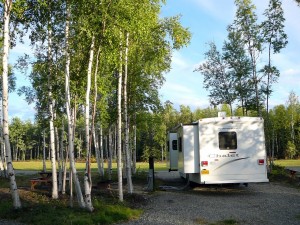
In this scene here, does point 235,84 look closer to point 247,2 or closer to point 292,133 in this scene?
point 247,2

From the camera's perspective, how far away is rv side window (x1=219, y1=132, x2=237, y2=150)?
1412cm

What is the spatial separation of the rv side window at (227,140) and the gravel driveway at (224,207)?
1831mm

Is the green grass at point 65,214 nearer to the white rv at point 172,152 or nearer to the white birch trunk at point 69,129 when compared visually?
the white birch trunk at point 69,129

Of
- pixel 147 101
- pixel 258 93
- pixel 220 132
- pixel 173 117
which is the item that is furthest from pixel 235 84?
pixel 173 117

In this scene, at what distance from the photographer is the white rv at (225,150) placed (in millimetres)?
13914

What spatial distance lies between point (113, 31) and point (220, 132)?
6062 mm

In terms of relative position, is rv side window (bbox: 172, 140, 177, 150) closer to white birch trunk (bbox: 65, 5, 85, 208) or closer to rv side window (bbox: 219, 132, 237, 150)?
rv side window (bbox: 219, 132, 237, 150)

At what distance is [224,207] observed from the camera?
11.2 metres

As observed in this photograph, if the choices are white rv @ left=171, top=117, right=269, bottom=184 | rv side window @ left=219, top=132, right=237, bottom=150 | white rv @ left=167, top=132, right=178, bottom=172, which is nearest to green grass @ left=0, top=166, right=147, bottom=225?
white rv @ left=171, top=117, right=269, bottom=184

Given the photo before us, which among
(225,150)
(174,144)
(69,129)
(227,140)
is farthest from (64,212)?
(174,144)

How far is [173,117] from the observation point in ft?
242

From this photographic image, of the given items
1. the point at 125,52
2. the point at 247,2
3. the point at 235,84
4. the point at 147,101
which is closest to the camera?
the point at 125,52

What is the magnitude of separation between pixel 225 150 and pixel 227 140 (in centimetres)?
40

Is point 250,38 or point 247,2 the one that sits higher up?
point 247,2
